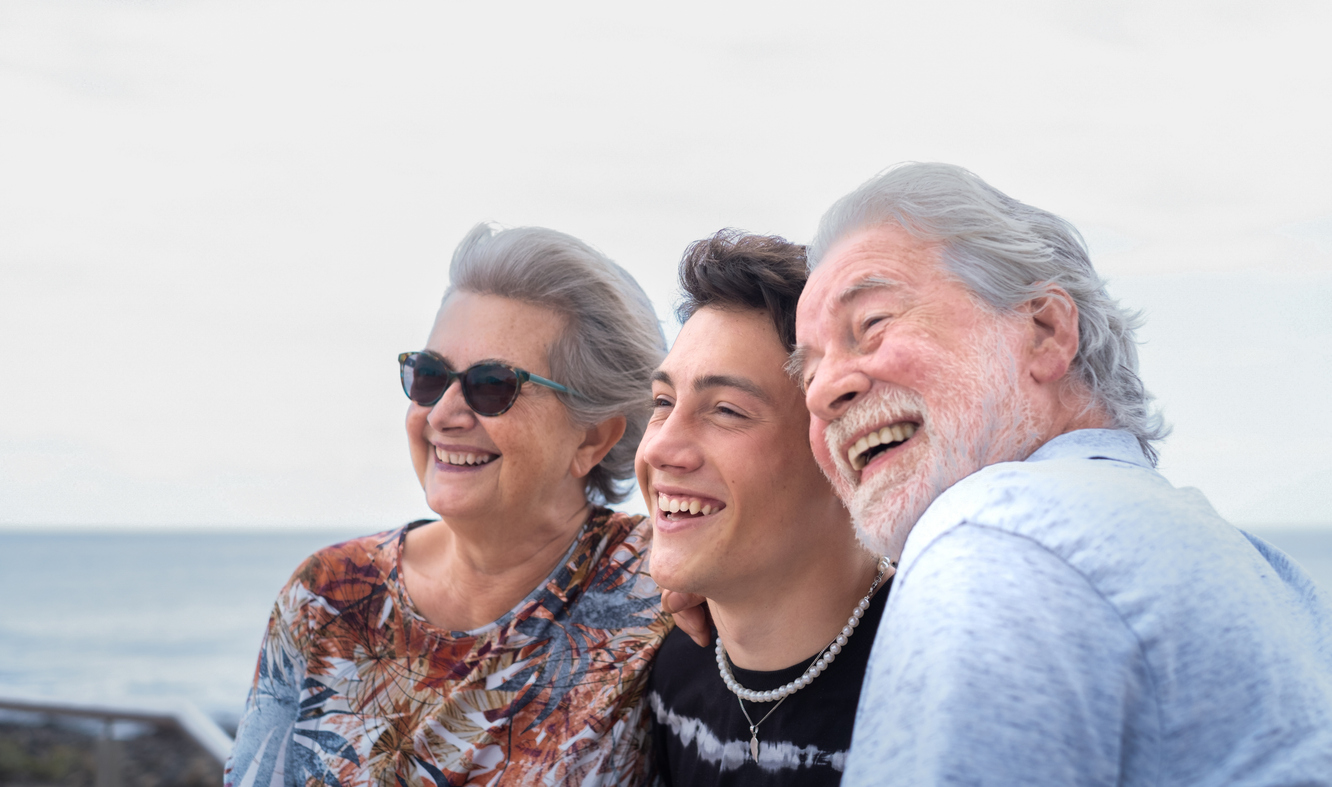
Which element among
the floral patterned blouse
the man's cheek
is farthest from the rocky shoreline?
the man's cheek

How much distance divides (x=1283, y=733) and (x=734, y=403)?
54.8 inches

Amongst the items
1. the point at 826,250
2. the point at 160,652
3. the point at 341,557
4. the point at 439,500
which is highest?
the point at 826,250

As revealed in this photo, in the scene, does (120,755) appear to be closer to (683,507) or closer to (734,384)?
(683,507)

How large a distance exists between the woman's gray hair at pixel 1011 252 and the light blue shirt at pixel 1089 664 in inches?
26.6

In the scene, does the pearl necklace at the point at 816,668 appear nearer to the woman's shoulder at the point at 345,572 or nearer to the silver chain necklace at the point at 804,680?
the silver chain necklace at the point at 804,680

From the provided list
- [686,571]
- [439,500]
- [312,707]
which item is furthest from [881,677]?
[312,707]

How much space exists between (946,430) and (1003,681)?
0.70 meters

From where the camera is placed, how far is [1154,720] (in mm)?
909

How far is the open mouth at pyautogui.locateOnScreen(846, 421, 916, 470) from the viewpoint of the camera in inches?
62.3

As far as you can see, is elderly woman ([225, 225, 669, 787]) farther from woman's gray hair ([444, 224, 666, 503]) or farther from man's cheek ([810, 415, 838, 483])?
man's cheek ([810, 415, 838, 483])

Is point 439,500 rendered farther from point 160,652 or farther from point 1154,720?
point 160,652

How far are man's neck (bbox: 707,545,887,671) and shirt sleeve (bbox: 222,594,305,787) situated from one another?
4.69 ft

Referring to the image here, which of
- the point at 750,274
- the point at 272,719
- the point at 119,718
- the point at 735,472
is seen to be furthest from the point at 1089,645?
the point at 119,718

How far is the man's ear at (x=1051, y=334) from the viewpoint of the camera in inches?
63.1
